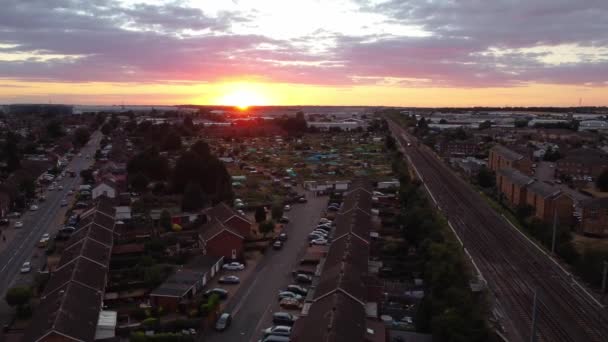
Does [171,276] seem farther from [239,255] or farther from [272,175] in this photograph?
[272,175]

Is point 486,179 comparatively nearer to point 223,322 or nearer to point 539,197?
point 539,197

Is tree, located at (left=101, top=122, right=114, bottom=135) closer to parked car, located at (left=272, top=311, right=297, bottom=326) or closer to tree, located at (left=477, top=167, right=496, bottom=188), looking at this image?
tree, located at (left=477, top=167, right=496, bottom=188)

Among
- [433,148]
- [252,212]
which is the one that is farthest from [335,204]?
[433,148]

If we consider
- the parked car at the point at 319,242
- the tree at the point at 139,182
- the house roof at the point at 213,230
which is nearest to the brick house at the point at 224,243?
the house roof at the point at 213,230

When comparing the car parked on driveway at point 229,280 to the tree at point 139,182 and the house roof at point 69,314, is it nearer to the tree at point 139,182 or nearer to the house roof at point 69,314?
the house roof at point 69,314

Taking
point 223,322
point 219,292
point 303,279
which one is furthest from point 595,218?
point 223,322

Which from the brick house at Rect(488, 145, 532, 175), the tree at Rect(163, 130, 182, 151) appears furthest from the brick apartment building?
the tree at Rect(163, 130, 182, 151)
